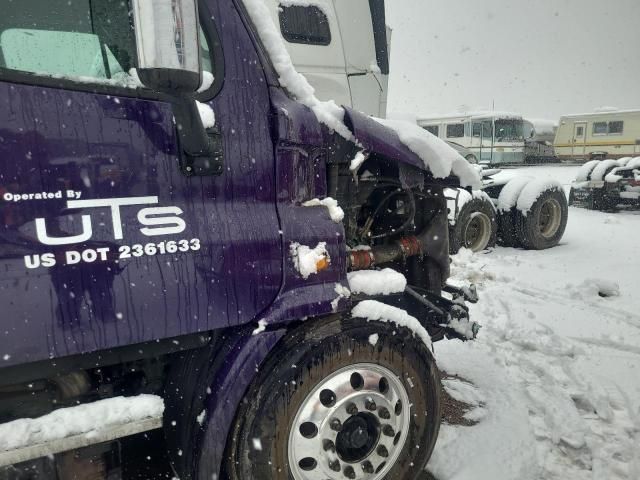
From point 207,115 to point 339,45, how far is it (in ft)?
14.0

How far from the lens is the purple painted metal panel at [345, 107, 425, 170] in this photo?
2152 millimetres

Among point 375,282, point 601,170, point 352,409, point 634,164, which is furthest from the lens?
point 601,170

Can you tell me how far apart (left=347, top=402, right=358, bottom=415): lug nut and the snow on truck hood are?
3.85 feet

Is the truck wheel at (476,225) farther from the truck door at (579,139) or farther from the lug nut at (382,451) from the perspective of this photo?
the truck door at (579,139)

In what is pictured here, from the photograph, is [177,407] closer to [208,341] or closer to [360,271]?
[208,341]

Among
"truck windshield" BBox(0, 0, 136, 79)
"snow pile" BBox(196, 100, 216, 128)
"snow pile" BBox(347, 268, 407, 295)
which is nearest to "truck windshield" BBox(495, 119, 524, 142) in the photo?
"snow pile" BBox(347, 268, 407, 295)

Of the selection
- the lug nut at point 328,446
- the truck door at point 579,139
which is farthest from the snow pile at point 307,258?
the truck door at point 579,139

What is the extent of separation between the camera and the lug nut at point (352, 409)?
199 centimetres

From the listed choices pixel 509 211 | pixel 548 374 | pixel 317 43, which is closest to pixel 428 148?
pixel 548 374

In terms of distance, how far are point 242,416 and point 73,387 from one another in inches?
24.9

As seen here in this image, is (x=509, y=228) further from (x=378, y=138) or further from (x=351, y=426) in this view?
(x=351, y=426)

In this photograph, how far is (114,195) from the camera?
1.52 metres

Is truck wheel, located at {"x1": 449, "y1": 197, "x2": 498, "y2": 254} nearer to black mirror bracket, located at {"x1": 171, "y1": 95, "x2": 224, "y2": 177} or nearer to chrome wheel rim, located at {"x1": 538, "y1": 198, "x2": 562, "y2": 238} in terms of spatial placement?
chrome wheel rim, located at {"x1": 538, "y1": 198, "x2": 562, "y2": 238}

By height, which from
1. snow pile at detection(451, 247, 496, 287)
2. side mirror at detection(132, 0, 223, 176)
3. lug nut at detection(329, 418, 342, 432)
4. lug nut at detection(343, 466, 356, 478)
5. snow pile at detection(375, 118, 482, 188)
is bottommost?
snow pile at detection(451, 247, 496, 287)
